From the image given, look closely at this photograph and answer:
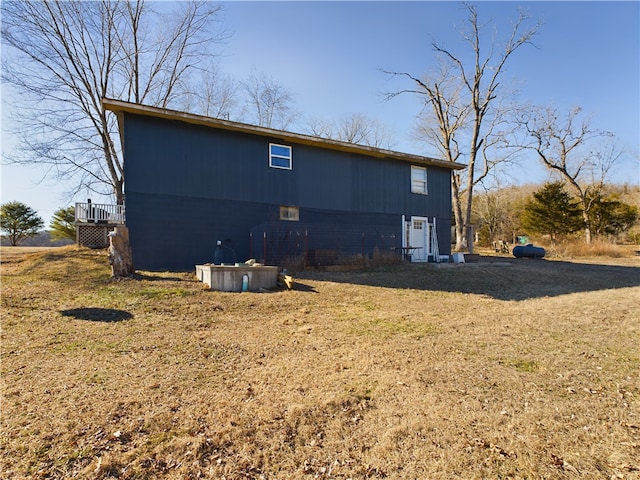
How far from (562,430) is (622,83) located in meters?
18.9

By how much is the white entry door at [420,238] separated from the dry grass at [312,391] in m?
8.30

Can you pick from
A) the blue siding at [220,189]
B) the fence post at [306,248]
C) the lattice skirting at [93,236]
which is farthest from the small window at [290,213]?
the lattice skirting at [93,236]

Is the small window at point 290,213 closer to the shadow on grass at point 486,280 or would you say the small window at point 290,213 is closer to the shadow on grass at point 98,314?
the shadow on grass at point 486,280

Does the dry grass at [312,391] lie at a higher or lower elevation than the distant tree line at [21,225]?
lower

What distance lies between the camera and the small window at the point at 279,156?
1168 centimetres

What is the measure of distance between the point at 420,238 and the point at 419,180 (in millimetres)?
2555

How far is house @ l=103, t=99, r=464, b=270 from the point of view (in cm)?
986

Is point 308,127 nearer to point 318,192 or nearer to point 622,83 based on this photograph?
point 318,192

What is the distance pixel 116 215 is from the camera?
590 inches

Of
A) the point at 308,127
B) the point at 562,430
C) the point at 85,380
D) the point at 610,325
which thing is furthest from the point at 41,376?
the point at 308,127

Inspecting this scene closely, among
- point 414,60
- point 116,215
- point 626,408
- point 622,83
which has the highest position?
point 414,60

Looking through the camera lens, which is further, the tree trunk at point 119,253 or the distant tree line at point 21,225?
the distant tree line at point 21,225

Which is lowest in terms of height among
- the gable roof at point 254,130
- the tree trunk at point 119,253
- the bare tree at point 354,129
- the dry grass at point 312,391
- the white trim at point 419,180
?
the dry grass at point 312,391

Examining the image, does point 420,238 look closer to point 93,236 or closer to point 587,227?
point 93,236
